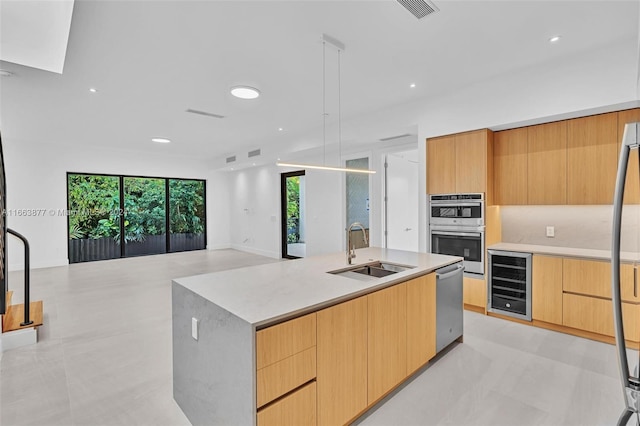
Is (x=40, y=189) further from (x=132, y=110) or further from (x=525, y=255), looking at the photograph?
(x=525, y=255)

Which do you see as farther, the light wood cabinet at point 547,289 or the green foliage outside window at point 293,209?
the green foliage outside window at point 293,209

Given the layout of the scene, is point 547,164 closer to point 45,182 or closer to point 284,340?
point 284,340

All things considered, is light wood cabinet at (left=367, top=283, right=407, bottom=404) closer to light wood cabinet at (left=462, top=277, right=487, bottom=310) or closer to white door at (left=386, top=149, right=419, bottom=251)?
light wood cabinet at (left=462, top=277, right=487, bottom=310)

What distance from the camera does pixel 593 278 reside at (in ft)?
10.6

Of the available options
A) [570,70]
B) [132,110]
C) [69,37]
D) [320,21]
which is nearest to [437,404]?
[320,21]

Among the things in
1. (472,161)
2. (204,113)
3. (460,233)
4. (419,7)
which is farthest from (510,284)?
(204,113)

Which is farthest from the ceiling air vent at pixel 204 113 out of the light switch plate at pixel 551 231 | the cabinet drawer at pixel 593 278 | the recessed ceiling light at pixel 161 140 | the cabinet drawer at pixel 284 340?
the cabinet drawer at pixel 593 278

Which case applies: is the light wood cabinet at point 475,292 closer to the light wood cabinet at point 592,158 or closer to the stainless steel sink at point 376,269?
the light wood cabinet at point 592,158

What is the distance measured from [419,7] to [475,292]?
3.33 meters

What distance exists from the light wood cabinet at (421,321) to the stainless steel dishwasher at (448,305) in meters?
0.10

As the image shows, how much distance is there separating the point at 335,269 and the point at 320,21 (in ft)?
6.75

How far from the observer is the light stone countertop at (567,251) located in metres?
3.15

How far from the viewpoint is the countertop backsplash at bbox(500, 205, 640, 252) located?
338 centimetres

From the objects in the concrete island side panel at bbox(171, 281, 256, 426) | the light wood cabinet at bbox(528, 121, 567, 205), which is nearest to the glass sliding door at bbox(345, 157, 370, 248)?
the light wood cabinet at bbox(528, 121, 567, 205)
